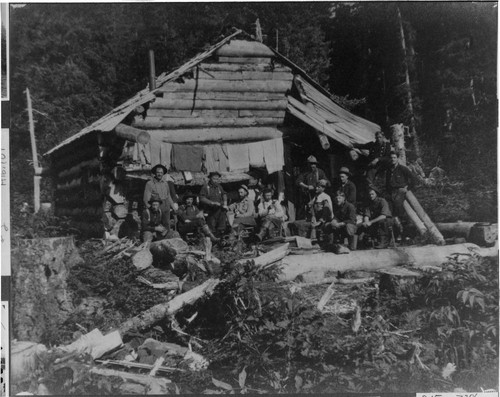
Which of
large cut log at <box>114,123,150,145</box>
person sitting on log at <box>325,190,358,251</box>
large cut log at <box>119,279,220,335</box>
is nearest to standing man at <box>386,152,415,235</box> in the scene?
person sitting on log at <box>325,190,358,251</box>

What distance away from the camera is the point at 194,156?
934 cm

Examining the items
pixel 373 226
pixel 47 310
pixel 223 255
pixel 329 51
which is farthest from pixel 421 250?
pixel 47 310

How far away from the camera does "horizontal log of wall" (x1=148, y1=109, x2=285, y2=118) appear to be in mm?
9227

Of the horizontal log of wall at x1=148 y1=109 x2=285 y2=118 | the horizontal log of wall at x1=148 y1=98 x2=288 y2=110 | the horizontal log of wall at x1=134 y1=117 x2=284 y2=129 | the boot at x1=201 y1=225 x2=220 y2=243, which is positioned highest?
the horizontal log of wall at x1=148 y1=98 x2=288 y2=110

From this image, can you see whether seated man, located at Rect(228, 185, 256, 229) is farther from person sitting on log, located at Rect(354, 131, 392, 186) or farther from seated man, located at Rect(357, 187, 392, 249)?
person sitting on log, located at Rect(354, 131, 392, 186)

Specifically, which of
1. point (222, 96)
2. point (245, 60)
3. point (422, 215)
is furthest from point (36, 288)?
point (422, 215)

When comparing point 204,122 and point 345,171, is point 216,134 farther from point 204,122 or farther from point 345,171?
point 345,171

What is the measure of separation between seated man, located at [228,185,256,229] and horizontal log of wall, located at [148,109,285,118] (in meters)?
1.45

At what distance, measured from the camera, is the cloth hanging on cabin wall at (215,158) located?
9406mm

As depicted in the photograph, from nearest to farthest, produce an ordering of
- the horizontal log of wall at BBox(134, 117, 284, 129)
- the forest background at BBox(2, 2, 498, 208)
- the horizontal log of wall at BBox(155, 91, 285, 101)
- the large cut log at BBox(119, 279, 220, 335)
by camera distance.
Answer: the large cut log at BBox(119, 279, 220, 335) < the forest background at BBox(2, 2, 498, 208) < the horizontal log of wall at BBox(134, 117, 284, 129) < the horizontal log of wall at BBox(155, 91, 285, 101)

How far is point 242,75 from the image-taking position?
31.7 ft

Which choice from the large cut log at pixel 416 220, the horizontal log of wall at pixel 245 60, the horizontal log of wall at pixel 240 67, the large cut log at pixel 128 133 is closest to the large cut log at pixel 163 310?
the large cut log at pixel 128 133

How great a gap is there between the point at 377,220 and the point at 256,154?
103 inches

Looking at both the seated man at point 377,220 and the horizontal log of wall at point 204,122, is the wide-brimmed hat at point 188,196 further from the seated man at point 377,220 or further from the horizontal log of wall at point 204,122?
the seated man at point 377,220
